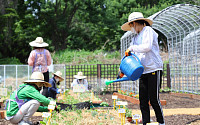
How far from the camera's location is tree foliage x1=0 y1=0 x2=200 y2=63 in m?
21.8

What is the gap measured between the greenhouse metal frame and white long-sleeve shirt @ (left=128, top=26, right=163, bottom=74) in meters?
3.76

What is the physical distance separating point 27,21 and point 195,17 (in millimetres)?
17619

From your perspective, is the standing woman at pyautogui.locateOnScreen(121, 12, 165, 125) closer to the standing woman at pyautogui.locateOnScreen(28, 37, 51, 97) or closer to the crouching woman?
the crouching woman

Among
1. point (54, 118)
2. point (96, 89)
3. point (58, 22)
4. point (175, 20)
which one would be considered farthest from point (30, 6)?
point (54, 118)

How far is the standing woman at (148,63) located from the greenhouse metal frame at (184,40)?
3.72 meters

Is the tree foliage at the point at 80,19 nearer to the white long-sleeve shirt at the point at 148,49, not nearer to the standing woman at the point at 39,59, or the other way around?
the standing woman at the point at 39,59

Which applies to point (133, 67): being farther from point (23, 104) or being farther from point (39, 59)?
point (39, 59)

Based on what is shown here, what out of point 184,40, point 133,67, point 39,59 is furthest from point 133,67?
point 184,40

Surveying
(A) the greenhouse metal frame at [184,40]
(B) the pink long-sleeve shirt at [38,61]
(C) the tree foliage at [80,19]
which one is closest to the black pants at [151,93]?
(B) the pink long-sleeve shirt at [38,61]

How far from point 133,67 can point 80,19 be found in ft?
86.0

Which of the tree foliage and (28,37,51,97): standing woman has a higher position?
the tree foliage

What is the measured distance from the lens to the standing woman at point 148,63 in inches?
109

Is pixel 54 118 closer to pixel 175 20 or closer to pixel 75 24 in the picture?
pixel 175 20

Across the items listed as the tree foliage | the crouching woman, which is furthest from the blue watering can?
the tree foliage
